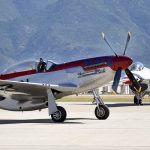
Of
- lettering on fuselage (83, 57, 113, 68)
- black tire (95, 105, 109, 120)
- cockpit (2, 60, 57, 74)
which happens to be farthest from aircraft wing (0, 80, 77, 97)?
black tire (95, 105, 109, 120)

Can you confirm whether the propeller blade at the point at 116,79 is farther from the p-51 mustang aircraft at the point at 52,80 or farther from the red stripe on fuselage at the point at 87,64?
the red stripe on fuselage at the point at 87,64

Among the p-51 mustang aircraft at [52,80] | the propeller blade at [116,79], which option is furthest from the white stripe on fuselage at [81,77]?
the propeller blade at [116,79]

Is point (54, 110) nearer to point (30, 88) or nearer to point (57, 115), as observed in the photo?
point (57, 115)

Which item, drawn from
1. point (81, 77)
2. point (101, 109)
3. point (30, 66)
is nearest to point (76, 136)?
point (81, 77)

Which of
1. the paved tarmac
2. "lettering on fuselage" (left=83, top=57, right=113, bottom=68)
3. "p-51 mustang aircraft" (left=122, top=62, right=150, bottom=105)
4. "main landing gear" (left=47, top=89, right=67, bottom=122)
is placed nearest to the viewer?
the paved tarmac

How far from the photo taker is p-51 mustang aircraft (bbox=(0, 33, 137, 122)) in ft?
69.3

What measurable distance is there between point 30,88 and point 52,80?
2.57ft

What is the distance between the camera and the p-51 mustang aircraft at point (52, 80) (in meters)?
21.1

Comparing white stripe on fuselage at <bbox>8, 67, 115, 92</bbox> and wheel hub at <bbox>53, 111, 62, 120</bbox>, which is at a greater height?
white stripe on fuselage at <bbox>8, 67, 115, 92</bbox>

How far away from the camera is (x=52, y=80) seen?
2148cm

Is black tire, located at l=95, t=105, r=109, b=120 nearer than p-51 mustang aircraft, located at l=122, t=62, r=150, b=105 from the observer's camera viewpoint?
Yes

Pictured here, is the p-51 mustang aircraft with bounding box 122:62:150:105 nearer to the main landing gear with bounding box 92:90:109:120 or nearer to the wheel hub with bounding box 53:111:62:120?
the main landing gear with bounding box 92:90:109:120

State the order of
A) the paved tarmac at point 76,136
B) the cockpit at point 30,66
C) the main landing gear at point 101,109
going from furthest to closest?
the main landing gear at point 101,109 → the cockpit at point 30,66 → the paved tarmac at point 76,136

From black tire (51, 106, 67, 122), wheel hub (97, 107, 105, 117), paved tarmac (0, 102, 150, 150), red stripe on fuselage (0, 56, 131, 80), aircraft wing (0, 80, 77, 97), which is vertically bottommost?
paved tarmac (0, 102, 150, 150)
